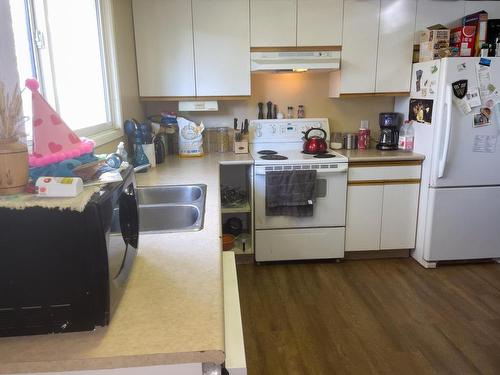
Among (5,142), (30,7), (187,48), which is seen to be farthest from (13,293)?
(187,48)

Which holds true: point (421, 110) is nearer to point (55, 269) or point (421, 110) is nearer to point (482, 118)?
point (482, 118)

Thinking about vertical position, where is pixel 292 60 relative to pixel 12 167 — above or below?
above

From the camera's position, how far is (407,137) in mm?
3123

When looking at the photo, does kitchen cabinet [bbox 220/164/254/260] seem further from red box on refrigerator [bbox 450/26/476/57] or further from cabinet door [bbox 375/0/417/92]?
red box on refrigerator [bbox 450/26/476/57]

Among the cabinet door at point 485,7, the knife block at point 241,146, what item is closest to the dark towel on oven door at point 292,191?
the knife block at point 241,146

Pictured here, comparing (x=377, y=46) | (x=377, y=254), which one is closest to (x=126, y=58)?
(x=377, y=46)

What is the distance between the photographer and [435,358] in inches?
77.8

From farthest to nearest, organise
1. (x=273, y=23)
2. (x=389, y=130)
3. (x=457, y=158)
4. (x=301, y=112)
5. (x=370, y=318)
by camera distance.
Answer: (x=301, y=112) < (x=389, y=130) < (x=273, y=23) < (x=457, y=158) < (x=370, y=318)

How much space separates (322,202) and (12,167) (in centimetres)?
239

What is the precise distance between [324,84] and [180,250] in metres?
2.61

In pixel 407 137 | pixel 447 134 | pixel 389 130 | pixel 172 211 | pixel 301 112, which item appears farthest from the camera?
pixel 301 112

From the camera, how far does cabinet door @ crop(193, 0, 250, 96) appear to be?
2861mm

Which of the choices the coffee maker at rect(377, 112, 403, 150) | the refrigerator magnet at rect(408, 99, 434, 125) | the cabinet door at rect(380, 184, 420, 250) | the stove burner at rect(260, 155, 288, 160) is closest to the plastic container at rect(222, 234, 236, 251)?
the stove burner at rect(260, 155, 288, 160)

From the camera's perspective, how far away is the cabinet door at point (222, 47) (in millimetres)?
2861
